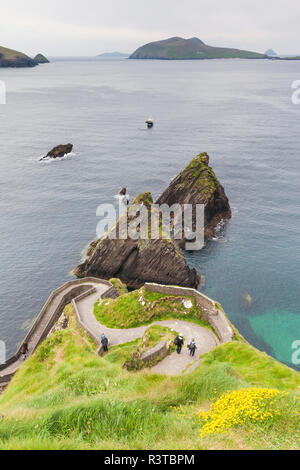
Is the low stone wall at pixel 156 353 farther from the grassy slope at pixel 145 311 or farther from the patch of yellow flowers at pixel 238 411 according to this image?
the patch of yellow flowers at pixel 238 411

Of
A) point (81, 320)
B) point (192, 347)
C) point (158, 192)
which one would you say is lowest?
point (81, 320)

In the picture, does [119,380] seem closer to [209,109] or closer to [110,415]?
[110,415]

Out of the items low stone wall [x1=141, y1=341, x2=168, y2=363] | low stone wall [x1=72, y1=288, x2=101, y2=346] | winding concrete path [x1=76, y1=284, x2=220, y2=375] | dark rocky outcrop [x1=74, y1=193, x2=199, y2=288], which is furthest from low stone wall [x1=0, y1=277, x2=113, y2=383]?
low stone wall [x1=141, y1=341, x2=168, y2=363]

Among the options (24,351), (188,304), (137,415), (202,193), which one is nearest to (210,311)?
(188,304)

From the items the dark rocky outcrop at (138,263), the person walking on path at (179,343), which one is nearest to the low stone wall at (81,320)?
the person walking on path at (179,343)

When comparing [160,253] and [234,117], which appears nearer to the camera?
[160,253]

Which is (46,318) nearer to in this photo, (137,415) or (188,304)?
(188,304)

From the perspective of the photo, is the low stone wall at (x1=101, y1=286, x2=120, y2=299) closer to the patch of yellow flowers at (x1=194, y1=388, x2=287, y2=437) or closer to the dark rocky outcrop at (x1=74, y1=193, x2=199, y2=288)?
the dark rocky outcrop at (x1=74, y1=193, x2=199, y2=288)
